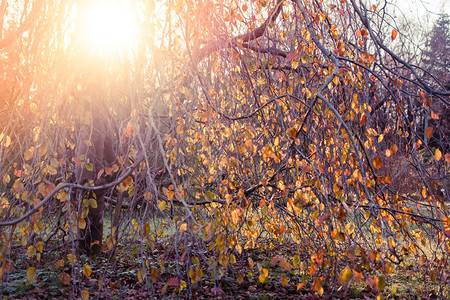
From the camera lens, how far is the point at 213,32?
7.84 feet

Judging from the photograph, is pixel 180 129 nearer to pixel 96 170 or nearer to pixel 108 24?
pixel 108 24

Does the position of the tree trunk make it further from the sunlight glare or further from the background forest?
the sunlight glare

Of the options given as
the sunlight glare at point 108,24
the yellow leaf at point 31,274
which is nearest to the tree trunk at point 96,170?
the sunlight glare at point 108,24

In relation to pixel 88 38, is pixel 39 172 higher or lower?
lower

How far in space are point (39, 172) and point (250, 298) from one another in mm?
2169

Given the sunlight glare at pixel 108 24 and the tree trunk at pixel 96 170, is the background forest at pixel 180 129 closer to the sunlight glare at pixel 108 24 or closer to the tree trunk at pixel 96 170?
the sunlight glare at pixel 108 24

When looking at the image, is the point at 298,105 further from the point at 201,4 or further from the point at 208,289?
the point at 208,289

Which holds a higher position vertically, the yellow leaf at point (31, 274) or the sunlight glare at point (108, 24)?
the sunlight glare at point (108, 24)

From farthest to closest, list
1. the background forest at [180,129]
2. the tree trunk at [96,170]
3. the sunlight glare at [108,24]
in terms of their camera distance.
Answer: the tree trunk at [96,170]
the sunlight glare at [108,24]
the background forest at [180,129]

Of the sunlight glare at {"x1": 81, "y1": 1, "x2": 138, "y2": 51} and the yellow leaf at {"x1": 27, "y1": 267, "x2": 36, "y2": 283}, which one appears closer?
the yellow leaf at {"x1": 27, "y1": 267, "x2": 36, "y2": 283}

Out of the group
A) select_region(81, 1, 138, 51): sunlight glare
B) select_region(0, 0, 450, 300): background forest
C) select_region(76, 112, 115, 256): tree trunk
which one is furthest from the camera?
select_region(76, 112, 115, 256): tree trunk

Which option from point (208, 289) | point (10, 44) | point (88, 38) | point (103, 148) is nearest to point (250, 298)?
point (208, 289)

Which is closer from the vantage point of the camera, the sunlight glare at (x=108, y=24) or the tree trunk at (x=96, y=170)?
the sunlight glare at (x=108, y=24)

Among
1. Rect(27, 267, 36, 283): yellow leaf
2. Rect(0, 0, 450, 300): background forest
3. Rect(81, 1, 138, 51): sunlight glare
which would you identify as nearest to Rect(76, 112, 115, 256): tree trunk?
Rect(0, 0, 450, 300): background forest
